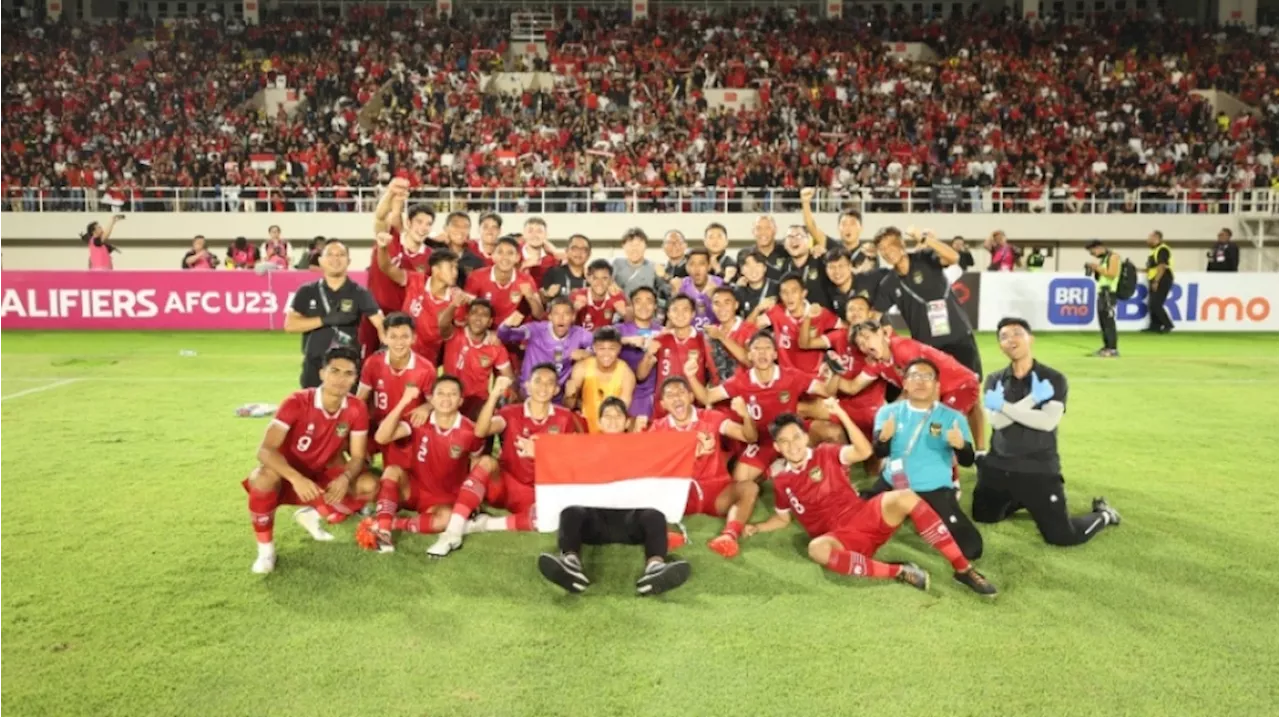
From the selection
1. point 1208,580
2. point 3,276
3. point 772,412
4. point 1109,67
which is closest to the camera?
point 1208,580

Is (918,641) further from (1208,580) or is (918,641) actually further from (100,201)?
(100,201)

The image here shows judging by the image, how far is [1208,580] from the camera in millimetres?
5445

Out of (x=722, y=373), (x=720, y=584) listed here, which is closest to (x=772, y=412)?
(x=722, y=373)

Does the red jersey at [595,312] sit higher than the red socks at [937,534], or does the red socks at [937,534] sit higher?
the red jersey at [595,312]

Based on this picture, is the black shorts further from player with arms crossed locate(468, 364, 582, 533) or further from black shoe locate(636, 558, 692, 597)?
black shoe locate(636, 558, 692, 597)

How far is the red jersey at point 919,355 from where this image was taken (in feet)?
24.3

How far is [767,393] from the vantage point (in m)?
7.23

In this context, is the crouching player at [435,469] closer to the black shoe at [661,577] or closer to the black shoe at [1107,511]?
the black shoe at [661,577]

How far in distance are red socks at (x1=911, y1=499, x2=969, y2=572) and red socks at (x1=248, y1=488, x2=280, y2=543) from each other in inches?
146

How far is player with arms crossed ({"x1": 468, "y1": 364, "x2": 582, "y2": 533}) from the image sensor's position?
6680 millimetres

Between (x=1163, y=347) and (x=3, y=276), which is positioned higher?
(x=3, y=276)

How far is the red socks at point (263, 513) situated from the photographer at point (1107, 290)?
1352 centimetres

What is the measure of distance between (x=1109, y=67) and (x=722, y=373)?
31.0m

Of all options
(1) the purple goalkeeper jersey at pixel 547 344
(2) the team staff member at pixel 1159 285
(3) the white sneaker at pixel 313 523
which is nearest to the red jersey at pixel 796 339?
(1) the purple goalkeeper jersey at pixel 547 344
